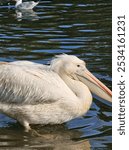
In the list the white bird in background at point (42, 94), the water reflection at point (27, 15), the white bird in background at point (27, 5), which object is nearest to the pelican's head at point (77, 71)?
the white bird in background at point (42, 94)

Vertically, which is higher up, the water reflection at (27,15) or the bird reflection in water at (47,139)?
the water reflection at (27,15)

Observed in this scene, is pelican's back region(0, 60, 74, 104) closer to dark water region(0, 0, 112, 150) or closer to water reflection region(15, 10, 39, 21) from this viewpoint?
dark water region(0, 0, 112, 150)

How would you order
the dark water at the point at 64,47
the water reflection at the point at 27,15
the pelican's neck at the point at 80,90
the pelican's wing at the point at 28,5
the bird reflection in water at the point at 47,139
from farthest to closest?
the pelican's wing at the point at 28,5, the water reflection at the point at 27,15, the pelican's neck at the point at 80,90, the dark water at the point at 64,47, the bird reflection in water at the point at 47,139

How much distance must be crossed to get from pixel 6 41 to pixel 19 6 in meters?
6.90

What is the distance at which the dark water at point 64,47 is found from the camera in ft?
20.4

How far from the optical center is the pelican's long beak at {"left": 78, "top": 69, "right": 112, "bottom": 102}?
21.2ft

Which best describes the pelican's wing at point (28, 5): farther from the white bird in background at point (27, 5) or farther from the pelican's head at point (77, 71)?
the pelican's head at point (77, 71)

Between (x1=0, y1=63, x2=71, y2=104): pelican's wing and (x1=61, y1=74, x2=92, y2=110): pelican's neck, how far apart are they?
0.16 meters

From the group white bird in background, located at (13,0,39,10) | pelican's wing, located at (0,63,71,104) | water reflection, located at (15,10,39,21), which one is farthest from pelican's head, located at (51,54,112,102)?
white bird in background, located at (13,0,39,10)

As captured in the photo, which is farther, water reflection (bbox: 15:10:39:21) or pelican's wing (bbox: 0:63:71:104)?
water reflection (bbox: 15:10:39:21)

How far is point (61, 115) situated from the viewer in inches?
249

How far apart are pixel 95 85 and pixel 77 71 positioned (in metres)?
0.28

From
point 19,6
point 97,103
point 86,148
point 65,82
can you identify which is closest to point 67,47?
point 97,103

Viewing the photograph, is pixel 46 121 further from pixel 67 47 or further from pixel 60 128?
pixel 67 47
